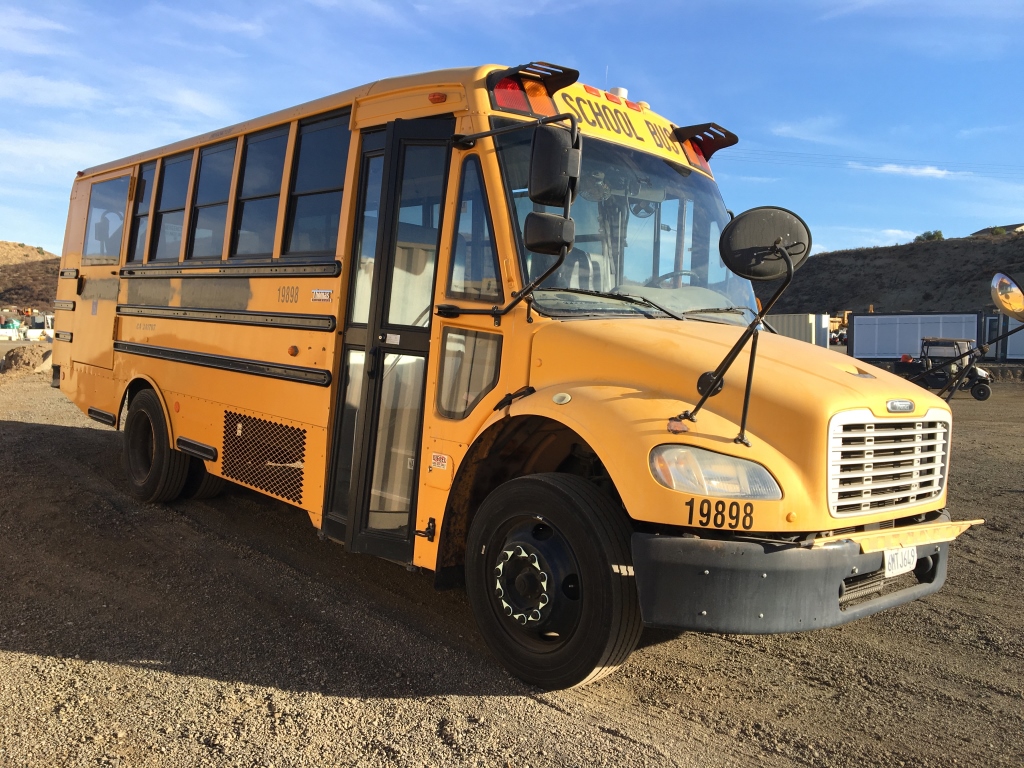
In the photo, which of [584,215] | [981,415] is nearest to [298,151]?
[584,215]

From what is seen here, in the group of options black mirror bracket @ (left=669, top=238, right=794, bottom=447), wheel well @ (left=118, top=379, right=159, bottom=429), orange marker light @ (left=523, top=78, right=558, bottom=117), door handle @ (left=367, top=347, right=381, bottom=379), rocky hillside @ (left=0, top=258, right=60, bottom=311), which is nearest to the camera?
black mirror bracket @ (left=669, top=238, right=794, bottom=447)

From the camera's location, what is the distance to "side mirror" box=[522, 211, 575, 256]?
3.56m

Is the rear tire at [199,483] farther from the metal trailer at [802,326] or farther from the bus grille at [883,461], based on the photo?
the metal trailer at [802,326]

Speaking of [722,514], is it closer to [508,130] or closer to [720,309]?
[720,309]

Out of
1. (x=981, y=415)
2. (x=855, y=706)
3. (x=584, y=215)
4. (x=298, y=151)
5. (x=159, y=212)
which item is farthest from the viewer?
(x=981, y=415)

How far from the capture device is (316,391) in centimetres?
500

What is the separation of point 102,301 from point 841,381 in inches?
272

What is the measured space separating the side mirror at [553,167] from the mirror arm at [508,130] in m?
0.10

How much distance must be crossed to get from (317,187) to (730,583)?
3.51m

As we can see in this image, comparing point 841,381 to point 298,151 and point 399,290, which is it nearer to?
point 399,290

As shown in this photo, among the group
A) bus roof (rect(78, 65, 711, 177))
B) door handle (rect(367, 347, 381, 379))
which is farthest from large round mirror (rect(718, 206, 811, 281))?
door handle (rect(367, 347, 381, 379))

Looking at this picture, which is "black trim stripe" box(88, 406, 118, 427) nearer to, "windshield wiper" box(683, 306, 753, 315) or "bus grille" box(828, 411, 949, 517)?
"windshield wiper" box(683, 306, 753, 315)

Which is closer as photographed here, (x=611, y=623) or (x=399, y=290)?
(x=611, y=623)

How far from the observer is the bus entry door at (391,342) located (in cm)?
443
